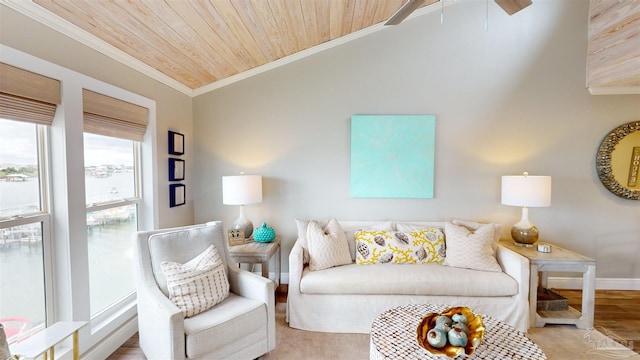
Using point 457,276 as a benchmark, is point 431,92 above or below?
above

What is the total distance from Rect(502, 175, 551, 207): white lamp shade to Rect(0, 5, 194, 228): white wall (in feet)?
11.4

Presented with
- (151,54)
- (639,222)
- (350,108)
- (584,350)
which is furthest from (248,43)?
(639,222)

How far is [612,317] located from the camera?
251 cm

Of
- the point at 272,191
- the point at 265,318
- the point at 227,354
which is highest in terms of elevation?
the point at 272,191

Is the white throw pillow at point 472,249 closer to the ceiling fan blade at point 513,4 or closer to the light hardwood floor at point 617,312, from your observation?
the light hardwood floor at point 617,312

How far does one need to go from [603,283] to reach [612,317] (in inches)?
Result: 29.9

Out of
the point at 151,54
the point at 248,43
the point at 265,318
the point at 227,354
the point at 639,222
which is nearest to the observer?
the point at 227,354

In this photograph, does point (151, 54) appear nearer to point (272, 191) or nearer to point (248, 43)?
point (248, 43)

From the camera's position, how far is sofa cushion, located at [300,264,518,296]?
90.4 inches

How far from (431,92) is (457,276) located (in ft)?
6.41

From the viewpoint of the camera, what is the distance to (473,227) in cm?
283

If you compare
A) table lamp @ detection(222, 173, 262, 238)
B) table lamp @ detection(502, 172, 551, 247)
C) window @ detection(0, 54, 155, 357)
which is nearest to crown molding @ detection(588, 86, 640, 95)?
table lamp @ detection(502, 172, 551, 247)

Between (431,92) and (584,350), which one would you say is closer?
(584,350)

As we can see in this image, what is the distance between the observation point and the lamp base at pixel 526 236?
275cm
